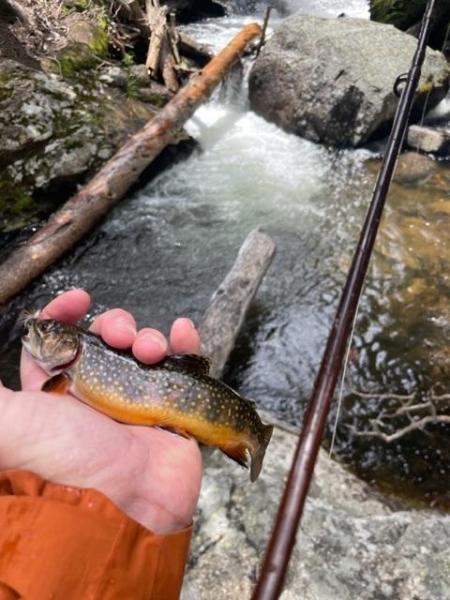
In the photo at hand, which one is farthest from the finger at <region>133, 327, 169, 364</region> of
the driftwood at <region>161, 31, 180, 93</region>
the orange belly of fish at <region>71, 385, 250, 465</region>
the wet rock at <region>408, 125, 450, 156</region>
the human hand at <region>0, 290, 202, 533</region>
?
the wet rock at <region>408, 125, 450, 156</region>

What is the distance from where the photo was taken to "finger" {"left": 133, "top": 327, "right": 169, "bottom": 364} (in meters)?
2.25

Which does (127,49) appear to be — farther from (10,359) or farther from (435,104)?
(10,359)

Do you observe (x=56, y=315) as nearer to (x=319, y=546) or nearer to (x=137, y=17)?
(x=319, y=546)

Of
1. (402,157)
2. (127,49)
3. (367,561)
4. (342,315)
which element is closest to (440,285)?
(402,157)

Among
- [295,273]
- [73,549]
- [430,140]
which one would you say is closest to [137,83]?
[295,273]

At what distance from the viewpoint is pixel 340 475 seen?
3824mm

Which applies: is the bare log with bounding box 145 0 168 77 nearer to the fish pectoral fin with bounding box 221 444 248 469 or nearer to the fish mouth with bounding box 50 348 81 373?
the fish mouth with bounding box 50 348 81 373

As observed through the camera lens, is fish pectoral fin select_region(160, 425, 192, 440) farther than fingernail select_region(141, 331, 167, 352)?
Yes

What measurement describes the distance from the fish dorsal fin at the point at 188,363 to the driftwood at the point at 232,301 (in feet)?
6.57

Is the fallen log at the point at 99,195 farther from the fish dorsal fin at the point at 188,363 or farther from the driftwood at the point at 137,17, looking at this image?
the fish dorsal fin at the point at 188,363

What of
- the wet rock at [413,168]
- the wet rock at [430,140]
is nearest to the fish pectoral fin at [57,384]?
the wet rock at [413,168]

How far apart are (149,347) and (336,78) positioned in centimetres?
867

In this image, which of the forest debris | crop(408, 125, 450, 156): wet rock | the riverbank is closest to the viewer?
the forest debris

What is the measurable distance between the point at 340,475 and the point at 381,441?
984 mm
